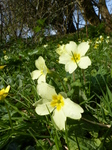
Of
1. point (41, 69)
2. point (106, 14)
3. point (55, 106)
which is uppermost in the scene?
point (106, 14)

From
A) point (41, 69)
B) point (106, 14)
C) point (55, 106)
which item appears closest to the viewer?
point (55, 106)

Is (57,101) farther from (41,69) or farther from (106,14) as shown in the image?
(106,14)

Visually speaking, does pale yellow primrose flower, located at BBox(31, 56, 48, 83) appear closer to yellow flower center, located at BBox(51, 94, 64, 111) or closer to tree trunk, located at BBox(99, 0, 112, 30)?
yellow flower center, located at BBox(51, 94, 64, 111)

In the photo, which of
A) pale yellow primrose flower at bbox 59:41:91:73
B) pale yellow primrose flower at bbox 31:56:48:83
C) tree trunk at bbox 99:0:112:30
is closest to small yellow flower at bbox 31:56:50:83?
pale yellow primrose flower at bbox 31:56:48:83

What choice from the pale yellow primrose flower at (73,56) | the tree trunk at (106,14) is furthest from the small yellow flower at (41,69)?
the tree trunk at (106,14)

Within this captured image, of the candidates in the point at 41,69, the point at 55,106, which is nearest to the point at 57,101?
the point at 55,106

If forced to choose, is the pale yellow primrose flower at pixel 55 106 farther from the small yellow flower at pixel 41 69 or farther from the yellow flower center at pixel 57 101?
the small yellow flower at pixel 41 69

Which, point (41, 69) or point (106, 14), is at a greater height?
point (106, 14)
